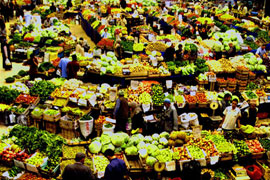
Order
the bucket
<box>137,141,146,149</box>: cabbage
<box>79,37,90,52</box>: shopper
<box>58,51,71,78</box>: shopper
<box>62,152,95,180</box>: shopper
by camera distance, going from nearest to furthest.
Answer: <box>62,152,95,180</box>: shopper → <box>137,141,146,149</box>: cabbage → the bucket → <box>58,51,71,78</box>: shopper → <box>79,37,90,52</box>: shopper

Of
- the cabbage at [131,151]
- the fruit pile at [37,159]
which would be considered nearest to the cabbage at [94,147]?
the cabbage at [131,151]

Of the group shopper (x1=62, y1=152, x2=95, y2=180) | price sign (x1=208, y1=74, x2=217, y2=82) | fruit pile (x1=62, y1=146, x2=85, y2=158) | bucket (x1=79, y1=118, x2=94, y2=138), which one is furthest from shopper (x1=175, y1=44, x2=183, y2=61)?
shopper (x1=62, y1=152, x2=95, y2=180)

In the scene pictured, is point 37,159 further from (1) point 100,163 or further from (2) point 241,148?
(2) point 241,148

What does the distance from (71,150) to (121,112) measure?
5.37 ft

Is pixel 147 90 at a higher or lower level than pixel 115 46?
lower

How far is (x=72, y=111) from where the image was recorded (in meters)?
8.07

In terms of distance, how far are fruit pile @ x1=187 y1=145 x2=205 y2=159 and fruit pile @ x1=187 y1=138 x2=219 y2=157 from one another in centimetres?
12

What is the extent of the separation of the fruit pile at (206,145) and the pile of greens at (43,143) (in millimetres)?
2935

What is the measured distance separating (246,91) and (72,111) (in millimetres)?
5585

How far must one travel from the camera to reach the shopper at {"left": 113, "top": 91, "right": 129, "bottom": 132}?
753 centimetres

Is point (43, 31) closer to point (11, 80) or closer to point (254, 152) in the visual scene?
point (11, 80)

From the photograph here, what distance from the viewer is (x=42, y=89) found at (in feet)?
30.0

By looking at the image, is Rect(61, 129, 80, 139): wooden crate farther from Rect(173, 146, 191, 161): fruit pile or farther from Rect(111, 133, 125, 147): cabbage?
Rect(173, 146, 191, 161): fruit pile

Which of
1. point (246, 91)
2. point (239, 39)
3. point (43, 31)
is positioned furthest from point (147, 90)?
point (43, 31)
